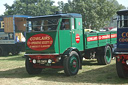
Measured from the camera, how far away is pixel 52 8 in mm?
52062

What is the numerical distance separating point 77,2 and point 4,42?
55.9 ft

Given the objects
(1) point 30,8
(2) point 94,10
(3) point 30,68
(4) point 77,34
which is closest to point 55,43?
(4) point 77,34

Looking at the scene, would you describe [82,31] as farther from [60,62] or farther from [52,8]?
[52,8]

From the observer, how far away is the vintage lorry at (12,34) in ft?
65.2

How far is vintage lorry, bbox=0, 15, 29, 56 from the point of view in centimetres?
1986

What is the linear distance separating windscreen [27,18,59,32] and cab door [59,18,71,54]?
334mm

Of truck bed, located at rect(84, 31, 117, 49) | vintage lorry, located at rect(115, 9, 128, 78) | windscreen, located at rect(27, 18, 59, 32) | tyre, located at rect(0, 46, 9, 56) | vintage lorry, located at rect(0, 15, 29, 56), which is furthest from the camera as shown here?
tyre, located at rect(0, 46, 9, 56)

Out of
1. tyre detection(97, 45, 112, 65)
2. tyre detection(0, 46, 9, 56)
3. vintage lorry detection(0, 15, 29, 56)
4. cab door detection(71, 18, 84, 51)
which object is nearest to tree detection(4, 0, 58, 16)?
vintage lorry detection(0, 15, 29, 56)

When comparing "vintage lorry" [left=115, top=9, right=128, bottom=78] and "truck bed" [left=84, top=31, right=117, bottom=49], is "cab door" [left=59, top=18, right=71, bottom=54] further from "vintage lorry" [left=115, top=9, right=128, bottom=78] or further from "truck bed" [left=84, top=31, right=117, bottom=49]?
"vintage lorry" [left=115, top=9, right=128, bottom=78]

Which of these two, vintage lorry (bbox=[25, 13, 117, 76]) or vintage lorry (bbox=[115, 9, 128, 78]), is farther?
vintage lorry (bbox=[25, 13, 117, 76])

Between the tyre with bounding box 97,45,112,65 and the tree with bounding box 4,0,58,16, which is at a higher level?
the tree with bounding box 4,0,58,16

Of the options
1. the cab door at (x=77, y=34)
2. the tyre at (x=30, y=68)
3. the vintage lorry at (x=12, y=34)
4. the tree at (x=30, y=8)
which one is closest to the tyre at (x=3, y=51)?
the vintage lorry at (x=12, y=34)

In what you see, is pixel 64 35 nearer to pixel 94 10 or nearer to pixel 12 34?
pixel 12 34

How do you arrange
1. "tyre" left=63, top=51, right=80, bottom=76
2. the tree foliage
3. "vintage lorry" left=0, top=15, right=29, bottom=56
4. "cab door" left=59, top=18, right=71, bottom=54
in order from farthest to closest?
the tree foliage
"vintage lorry" left=0, top=15, right=29, bottom=56
"cab door" left=59, top=18, right=71, bottom=54
"tyre" left=63, top=51, right=80, bottom=76
